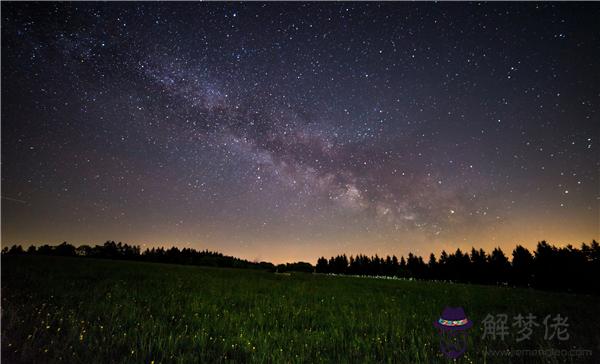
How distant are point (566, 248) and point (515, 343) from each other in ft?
265

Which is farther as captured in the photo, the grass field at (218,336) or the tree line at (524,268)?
the tree line at (524,268)

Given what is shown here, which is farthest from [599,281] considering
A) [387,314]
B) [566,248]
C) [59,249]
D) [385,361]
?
[59,249]

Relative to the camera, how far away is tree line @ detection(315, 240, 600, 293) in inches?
2066

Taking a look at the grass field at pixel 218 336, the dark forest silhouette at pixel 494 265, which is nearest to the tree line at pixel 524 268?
the dark forest silhouette at pixel 494 265

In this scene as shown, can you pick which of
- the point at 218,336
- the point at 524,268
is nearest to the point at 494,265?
the point at 524,268

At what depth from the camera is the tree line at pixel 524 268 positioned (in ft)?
172

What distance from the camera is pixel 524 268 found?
6444cm

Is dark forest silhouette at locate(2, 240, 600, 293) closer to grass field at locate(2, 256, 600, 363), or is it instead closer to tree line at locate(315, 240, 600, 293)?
tree line at locate(315, 240, 600, 293)

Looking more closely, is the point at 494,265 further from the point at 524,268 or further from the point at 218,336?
the point at 218,336

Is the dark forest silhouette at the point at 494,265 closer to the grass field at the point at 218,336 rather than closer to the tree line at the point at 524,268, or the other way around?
the tree line at the point at 524,268

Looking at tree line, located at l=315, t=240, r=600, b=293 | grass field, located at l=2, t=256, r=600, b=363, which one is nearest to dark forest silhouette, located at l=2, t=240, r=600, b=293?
tree line, located at l=315, t=240, r=600, b=293

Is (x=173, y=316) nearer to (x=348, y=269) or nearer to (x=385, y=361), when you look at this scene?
(x=385, y=361)

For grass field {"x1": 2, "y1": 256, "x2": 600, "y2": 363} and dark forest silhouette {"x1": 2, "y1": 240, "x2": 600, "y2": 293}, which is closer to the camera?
grass field {"x1": 2, "y1": 256, "x2": 600, "y2": 363}

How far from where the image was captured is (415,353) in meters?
4.74
